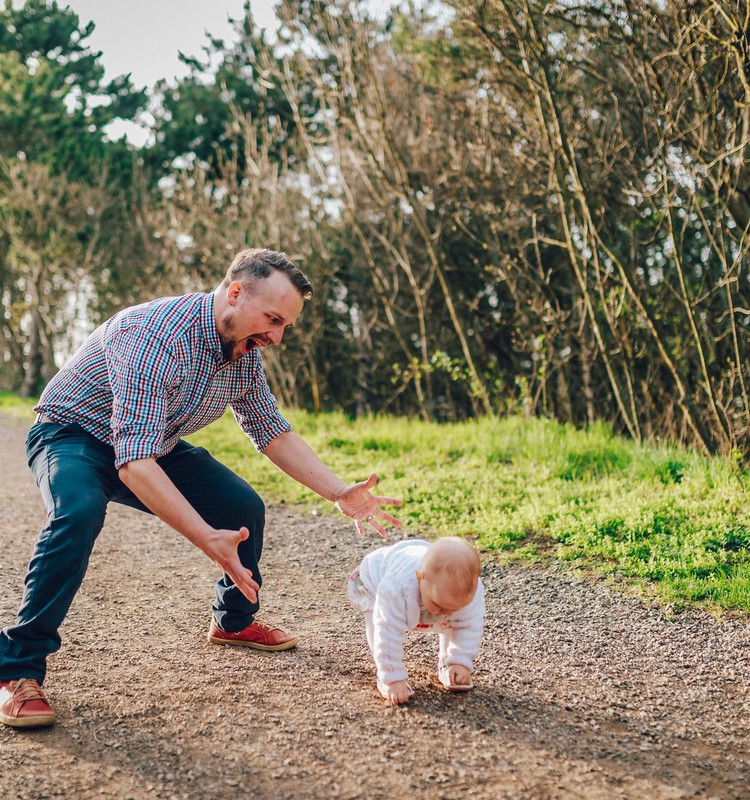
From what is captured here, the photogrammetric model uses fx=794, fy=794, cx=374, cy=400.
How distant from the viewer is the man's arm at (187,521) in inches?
109

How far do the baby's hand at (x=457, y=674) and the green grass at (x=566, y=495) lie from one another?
5.30 feet

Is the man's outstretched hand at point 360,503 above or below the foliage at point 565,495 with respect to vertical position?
above

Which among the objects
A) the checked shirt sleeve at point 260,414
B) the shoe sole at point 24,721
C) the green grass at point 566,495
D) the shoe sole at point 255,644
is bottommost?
the green grass at point 566,495

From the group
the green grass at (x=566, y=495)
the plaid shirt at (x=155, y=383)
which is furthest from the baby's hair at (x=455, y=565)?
the green grass at (x=566, y=495)

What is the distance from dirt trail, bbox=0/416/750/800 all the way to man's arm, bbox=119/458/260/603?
22.6 inches

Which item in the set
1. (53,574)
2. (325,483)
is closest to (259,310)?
(325,483)

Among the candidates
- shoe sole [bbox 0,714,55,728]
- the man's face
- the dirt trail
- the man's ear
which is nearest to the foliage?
the dirt trail

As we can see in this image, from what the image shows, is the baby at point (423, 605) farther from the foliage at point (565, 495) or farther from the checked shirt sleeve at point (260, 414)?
the foliage at point (565, 495)

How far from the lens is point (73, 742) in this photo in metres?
2.78

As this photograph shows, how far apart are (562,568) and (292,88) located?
786 cm

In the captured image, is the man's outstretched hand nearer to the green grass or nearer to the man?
the man

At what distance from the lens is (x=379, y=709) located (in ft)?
10.0

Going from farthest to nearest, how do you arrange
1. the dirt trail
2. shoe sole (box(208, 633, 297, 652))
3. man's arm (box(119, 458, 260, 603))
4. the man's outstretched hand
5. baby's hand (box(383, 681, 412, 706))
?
shoe sole (box(208, 633, 297, 652)) → the man's outstretched hand → baby's hand (box(383, 681, 412, 706)) → man's arm (box(119, 458, 260, 603)) → the dirt trail

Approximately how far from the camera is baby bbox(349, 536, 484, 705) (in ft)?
9.64
